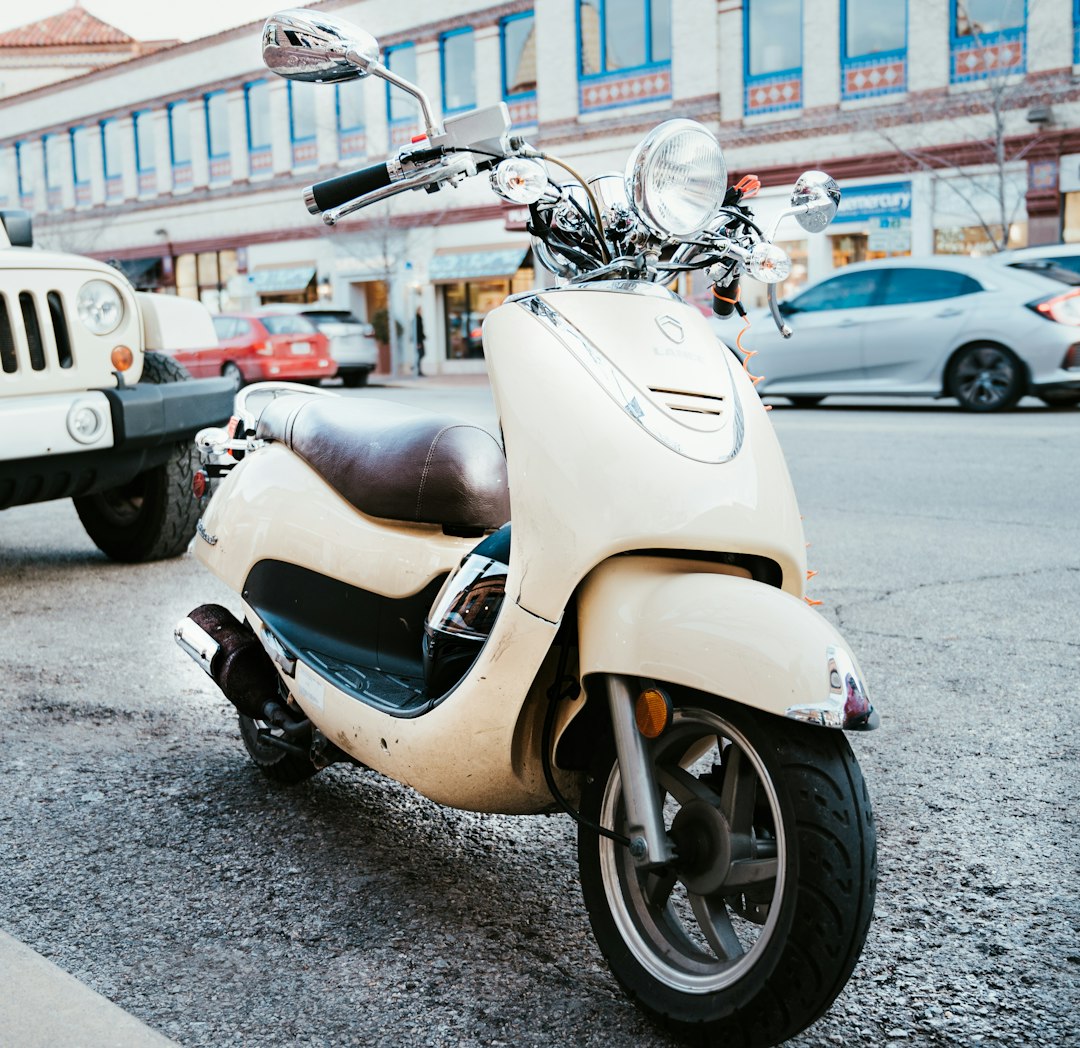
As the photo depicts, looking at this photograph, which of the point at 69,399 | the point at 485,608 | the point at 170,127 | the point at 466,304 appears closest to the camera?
the point at 485,608

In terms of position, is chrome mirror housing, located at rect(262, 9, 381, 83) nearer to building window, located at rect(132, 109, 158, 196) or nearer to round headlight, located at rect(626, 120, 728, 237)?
round headlight, located at rect(626, 120, 728, 237)

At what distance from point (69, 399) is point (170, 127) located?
35194 mm

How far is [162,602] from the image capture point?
5.36 meters

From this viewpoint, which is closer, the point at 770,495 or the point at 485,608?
the point at 770,495

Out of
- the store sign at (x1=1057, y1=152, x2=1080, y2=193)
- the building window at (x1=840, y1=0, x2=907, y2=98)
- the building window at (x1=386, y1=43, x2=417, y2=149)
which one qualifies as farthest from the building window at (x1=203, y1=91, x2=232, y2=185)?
the store sign at (x1=1057, y1=152, x2=1080, y2=193)

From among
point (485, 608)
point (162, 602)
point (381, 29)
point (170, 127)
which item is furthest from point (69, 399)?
point (170, 127)

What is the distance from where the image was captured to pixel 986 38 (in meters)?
22.5

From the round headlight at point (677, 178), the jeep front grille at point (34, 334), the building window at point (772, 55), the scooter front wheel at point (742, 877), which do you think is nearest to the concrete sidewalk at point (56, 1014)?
the scooter front wheel at point (742, 877)

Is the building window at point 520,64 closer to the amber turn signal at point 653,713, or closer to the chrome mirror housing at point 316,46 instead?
the chrome mirror housing at point 316,46

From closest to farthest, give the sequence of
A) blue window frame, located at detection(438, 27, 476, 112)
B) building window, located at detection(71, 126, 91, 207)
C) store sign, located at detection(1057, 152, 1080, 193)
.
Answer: store sign, located at detection(1057, 152, 1080, 193), blue window frame, located at detection(438, 27, 476, 112), building window, located at detection(71, 126, 91, 207)

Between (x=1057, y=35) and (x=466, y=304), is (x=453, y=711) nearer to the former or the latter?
(x=1057, y=35)

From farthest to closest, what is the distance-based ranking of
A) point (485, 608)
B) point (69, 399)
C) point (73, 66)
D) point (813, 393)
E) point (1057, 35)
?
1. point (73, 66)
2. point (1057, 35)
3. point (813, 393)
4. point (69, 399)
5. point (485, 608)

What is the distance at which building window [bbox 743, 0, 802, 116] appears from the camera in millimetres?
24781

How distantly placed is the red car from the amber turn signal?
19.3 m
